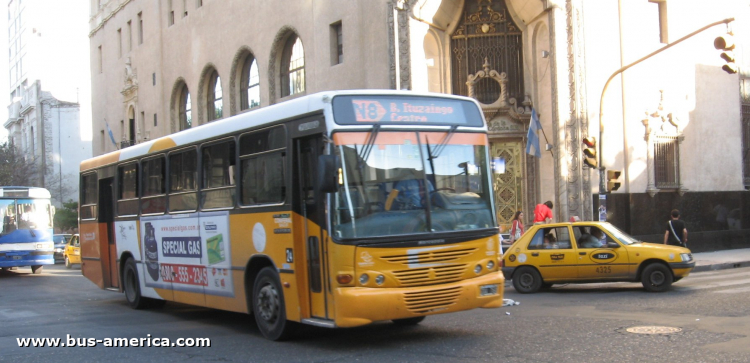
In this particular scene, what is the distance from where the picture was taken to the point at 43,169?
63.5 metres

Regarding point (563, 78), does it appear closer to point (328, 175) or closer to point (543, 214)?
point (543, 214)

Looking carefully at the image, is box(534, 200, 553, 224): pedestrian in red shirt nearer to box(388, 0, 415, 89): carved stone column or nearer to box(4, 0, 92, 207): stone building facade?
box(388, 0, 415, 89): carved stone column

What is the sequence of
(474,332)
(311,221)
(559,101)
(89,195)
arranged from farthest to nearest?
(559,101) < (89,195) < (474,332) < (311,221)

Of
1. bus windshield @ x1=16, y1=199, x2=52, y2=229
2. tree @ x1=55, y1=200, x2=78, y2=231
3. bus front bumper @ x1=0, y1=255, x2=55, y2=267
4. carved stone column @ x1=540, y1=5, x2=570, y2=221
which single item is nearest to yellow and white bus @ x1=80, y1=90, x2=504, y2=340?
carved stone column @ x1=540, y1=5, x2=570, y2=221

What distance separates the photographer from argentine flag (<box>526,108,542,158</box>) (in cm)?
2286

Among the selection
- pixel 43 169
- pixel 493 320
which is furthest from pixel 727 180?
A: pixel 43 169

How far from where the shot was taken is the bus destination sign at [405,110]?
9.19 meters

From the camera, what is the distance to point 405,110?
946 cm

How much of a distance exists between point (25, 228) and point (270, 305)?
18.4 m

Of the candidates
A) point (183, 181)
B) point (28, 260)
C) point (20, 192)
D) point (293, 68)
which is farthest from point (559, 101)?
Answer: point (28, 260)

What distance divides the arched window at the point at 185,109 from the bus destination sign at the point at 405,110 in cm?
3013

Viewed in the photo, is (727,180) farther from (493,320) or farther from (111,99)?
(111,99)

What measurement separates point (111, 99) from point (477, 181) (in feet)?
142

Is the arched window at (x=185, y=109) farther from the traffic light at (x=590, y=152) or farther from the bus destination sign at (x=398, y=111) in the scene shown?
the bus destination sign at (x=398, y=111)
